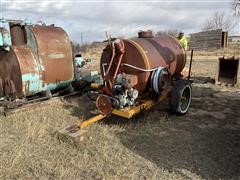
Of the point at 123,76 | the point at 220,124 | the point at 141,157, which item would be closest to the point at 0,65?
the point at 123,76

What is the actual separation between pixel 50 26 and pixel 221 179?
5016mm

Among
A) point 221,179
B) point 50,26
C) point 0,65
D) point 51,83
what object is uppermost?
point 50,26

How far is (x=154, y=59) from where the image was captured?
6309 millimetres

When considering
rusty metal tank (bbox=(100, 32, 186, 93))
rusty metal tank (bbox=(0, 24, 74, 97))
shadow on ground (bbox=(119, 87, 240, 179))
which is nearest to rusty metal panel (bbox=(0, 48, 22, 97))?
rusty metal tank (bbox=(0, 24, 74, 97))

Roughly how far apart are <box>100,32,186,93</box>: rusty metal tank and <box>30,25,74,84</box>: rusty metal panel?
1.14m

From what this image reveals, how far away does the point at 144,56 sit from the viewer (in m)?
6.06

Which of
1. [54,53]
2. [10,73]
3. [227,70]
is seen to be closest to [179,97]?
[54,53]

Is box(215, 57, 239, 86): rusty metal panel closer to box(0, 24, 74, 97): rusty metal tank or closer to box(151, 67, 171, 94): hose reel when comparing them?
box(151, 67, 171, 94): hose reel

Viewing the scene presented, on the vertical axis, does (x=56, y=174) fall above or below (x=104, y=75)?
below

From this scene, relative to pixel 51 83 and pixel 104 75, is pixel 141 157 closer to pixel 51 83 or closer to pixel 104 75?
pixel 104 75

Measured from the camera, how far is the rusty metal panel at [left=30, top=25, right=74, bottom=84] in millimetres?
6866

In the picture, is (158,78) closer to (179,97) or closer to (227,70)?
(179,97)

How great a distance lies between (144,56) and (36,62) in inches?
85.9

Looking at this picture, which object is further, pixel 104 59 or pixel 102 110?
pixel 104 59
